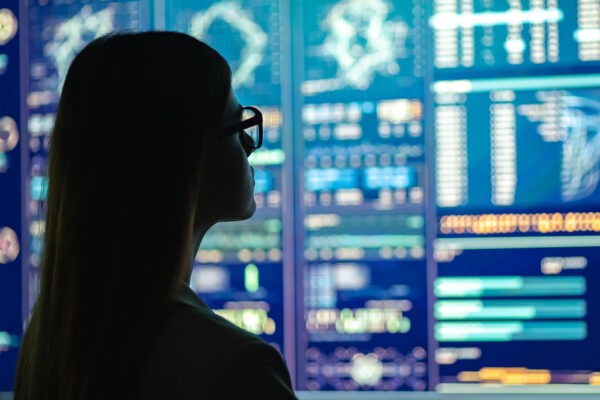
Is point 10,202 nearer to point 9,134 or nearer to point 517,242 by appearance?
point 9,134

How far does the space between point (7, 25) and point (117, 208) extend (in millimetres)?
1560

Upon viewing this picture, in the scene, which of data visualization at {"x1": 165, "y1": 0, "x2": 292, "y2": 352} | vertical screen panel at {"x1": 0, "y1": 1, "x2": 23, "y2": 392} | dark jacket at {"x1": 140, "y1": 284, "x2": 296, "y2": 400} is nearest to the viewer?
dark jacket at {"x1": 140, "y1": 284, "x2": 296, "y2": 400}

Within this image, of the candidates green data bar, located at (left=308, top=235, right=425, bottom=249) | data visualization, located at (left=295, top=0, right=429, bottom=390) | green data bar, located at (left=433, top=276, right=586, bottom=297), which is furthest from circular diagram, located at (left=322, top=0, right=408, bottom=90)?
green data bar, located at (left=433, top=276, right=586, bottom=297)

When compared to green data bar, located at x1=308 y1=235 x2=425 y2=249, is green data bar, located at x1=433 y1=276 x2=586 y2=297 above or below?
below

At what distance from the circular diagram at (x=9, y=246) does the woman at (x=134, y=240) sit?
1346 mm

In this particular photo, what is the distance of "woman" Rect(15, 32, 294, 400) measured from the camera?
18.6 inches

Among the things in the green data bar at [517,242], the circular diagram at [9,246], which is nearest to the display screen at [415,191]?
the green data bar at [517,242]

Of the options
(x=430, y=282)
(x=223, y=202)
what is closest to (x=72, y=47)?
(x=430, y=282)

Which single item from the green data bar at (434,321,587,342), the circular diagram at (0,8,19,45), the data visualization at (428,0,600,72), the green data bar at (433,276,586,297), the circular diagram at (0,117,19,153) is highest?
the circular diagram at (0,8,19,45)

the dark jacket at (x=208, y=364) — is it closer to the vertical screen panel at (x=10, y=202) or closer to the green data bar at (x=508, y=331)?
the green data bar at (x=508, y=331)

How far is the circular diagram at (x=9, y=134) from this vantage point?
1789 millimetres

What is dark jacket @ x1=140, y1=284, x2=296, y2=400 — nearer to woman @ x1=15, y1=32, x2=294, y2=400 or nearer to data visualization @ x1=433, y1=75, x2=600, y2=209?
woman @ x1=15, y1=32, x2=294, y2=400

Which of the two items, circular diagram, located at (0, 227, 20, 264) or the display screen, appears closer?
the display screen

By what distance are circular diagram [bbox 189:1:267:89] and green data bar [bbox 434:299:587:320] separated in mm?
815
